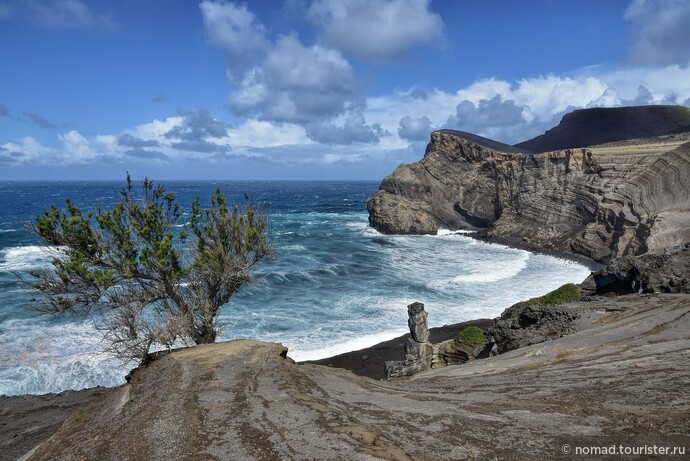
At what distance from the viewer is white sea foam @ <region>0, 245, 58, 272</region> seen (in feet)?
162

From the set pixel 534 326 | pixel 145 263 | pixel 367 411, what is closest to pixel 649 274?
pixel 534 326

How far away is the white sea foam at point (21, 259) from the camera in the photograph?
162 ft

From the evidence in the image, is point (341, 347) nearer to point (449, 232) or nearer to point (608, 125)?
point (449, 232)

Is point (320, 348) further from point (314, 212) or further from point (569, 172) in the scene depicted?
point (314, 212)

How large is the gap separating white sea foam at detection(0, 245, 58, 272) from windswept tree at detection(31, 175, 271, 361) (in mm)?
35677

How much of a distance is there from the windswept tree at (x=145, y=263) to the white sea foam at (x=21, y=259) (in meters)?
35.7

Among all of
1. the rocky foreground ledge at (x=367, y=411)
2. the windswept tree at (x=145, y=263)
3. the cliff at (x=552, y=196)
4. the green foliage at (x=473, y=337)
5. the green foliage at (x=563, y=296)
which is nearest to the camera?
the rocky foreground ledge at (x=367, y=411)

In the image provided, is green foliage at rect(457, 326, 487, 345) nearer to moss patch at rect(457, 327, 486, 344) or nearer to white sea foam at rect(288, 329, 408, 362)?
moss patch at rect(457, 327, 486, 344)

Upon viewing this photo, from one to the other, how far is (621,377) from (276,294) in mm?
33324

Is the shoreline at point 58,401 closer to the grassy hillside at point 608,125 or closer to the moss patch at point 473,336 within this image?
the moss patch at point 473,336

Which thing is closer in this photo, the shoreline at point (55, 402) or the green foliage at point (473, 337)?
the shoreline at point (55, 402)

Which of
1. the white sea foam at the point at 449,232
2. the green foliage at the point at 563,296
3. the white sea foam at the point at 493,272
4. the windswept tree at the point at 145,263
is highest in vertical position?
the windswept tree at the point at 145,263

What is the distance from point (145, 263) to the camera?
→ 17266 millimetres

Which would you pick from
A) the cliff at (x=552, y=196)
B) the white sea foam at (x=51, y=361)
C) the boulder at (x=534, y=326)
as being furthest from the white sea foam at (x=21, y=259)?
the cliff at (x=552, y=196)
